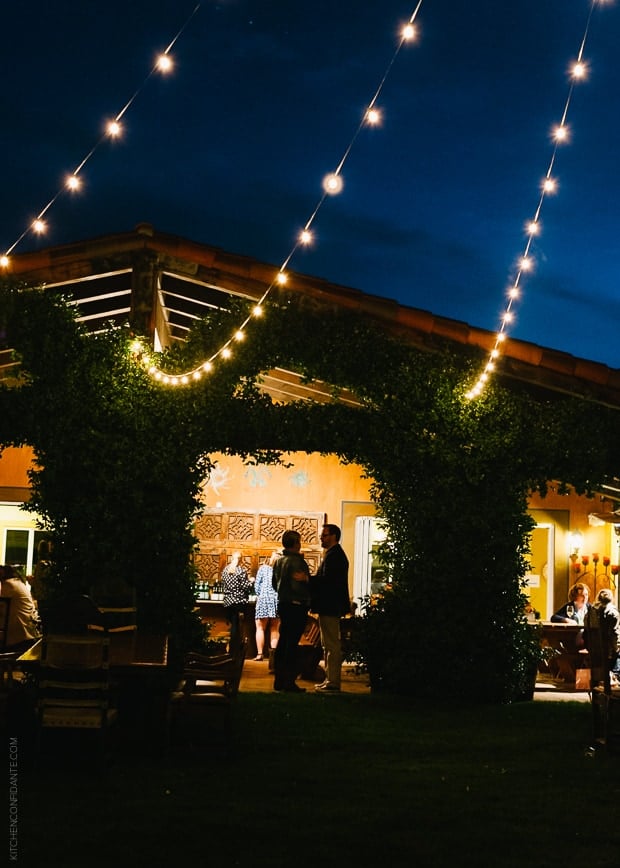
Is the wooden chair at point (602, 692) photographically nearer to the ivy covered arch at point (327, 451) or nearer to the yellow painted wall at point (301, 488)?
the ivy covered arch at point (327, 451)

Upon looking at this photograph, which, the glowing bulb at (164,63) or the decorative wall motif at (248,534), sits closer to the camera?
the glowing bulb at (164,63)

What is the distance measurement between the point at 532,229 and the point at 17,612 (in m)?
5.68

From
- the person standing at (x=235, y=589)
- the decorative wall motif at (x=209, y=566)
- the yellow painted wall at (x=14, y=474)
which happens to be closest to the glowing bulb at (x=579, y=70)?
the person standing at (x=235, y=589)

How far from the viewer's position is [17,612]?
32.1 ft

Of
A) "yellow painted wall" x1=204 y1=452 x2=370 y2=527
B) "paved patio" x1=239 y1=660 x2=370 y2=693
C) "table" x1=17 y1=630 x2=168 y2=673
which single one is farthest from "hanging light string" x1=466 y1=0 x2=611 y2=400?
"yellow painted wall" x1=204 y1=452 x2=370 y2=527

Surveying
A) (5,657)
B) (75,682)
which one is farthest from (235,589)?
(75,682)

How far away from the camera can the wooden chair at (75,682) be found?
6016 mm

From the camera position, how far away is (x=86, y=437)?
31.1 feet

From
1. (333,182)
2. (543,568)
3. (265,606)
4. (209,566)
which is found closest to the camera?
(333,182)

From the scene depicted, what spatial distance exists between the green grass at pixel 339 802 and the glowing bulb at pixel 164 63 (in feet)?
14.7

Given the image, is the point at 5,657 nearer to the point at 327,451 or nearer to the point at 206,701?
the point at 206,701

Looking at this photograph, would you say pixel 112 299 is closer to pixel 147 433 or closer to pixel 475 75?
pixel 147 433

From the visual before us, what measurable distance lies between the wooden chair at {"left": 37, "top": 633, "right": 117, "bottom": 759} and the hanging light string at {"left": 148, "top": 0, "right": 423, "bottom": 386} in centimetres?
376

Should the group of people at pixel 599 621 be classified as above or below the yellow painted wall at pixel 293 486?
below
